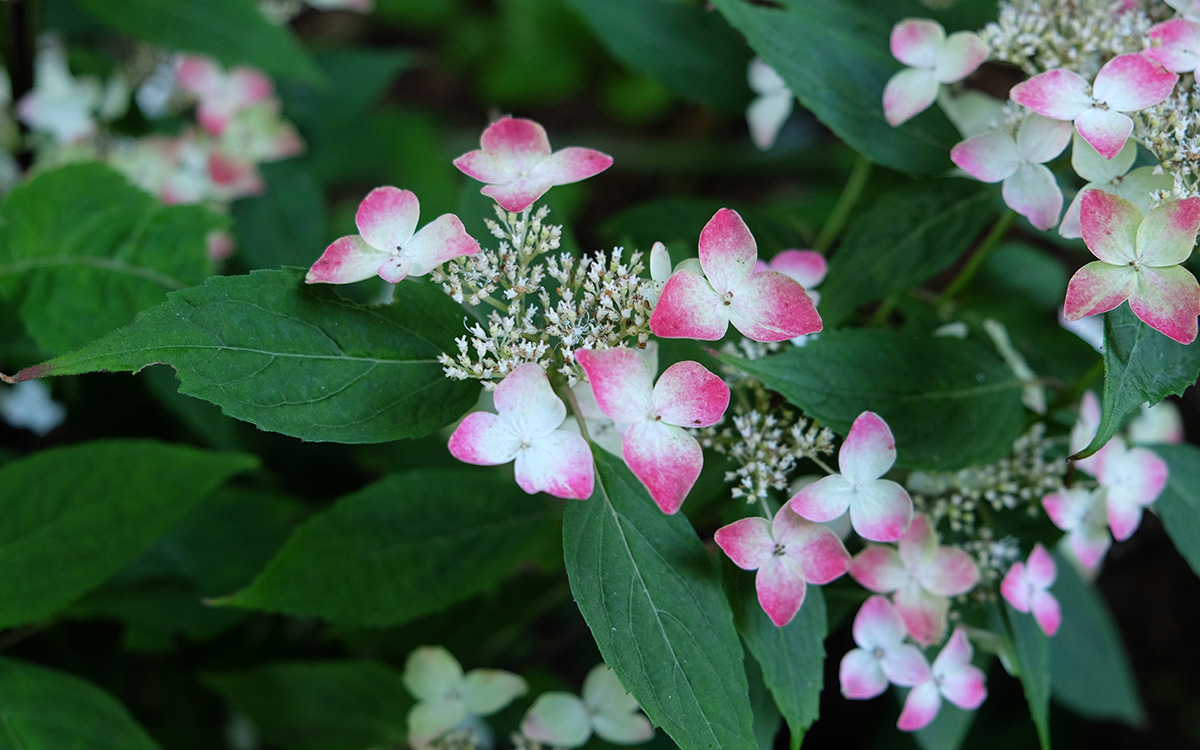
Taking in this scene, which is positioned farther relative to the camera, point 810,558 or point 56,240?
point 56,240

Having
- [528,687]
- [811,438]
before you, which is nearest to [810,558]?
[811,438]

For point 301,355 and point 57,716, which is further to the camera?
point 57,716

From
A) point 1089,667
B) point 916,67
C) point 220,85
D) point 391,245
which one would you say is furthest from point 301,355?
point 1089,667

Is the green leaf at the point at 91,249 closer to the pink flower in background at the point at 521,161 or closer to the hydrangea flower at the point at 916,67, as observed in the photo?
the pink flower in background at the point at 521,161

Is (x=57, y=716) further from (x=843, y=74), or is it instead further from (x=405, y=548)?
(x=843, y=74)

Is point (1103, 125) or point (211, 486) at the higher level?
point (1103, 125)

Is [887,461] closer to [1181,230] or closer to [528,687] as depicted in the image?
[1181,230]
